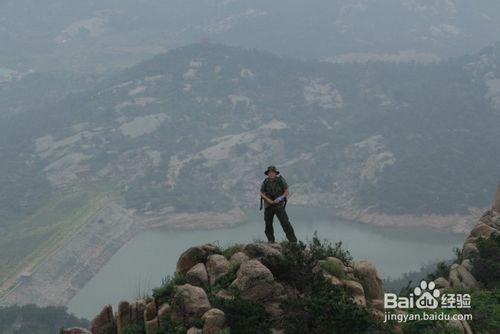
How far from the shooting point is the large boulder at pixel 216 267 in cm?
1903

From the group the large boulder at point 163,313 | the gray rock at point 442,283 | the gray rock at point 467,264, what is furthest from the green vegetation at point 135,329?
the gray rock at point 467,264

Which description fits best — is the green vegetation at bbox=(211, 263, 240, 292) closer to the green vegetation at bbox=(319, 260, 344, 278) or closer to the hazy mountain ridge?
the green vegetation at bbox=(319, 260, 344, 278)

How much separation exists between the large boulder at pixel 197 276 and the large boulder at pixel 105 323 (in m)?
2.26

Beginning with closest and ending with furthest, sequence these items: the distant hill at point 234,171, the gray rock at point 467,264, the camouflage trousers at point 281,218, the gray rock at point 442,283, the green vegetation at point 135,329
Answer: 1. the green vegetation at point 135,329
2. the camouflage trousers at point 281,218
3. the gray rock at point 442,283
4. the gray rock at point 467,264
5. the distant hill at point 234,171

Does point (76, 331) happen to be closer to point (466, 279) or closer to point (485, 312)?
point (485, 312)

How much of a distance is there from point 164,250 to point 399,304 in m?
110

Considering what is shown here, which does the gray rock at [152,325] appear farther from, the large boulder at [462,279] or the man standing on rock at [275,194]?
the large boulder at [462,279]

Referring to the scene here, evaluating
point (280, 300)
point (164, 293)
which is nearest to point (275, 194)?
point (280, 300)

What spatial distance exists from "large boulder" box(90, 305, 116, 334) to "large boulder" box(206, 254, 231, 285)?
2.84 meters

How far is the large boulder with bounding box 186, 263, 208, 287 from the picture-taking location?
62.2ft

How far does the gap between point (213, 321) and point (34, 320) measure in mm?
70599

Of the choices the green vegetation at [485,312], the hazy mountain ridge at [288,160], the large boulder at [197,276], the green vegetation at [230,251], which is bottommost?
the green vegetation at [485,312]

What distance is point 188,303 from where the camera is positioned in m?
17.4

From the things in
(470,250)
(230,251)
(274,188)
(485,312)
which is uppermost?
(274,188)
